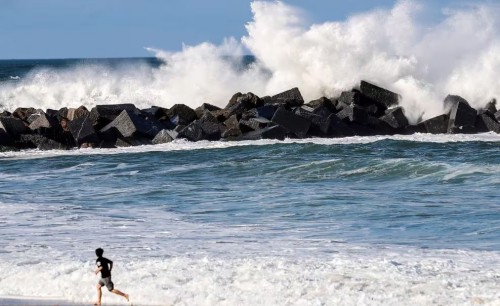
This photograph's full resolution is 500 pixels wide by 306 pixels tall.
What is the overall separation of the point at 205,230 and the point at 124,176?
218 inches

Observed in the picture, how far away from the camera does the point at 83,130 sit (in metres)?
20.4

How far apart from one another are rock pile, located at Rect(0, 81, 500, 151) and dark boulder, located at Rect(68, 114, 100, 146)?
0.02 m

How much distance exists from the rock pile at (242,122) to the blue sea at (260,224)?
147 cm

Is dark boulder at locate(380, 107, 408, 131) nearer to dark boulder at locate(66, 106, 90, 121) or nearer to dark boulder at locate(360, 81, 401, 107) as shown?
dark boulder at locate(360, 81, 401, 107)

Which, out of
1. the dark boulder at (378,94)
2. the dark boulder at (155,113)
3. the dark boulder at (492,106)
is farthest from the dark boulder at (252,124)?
the dark boulder at (492,106)

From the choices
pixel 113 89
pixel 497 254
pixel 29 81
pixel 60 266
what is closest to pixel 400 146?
pixel 497 254

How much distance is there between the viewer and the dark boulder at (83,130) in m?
20.2

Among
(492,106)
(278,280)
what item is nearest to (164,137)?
(492,106)

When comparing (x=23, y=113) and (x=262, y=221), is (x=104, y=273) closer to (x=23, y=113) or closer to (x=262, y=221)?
(x=262, y=221)

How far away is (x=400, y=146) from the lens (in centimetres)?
1891

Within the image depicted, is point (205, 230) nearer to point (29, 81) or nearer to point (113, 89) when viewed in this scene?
point (113, 89)

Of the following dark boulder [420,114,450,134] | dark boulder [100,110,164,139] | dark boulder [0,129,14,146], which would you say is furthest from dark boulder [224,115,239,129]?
dark boulder [0,129,14,146]

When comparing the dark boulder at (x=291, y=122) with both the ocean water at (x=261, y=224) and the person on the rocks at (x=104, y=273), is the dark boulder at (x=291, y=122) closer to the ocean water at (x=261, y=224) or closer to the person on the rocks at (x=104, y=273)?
the ocean water at (x=261, y=224)

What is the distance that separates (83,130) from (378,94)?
679 cm
